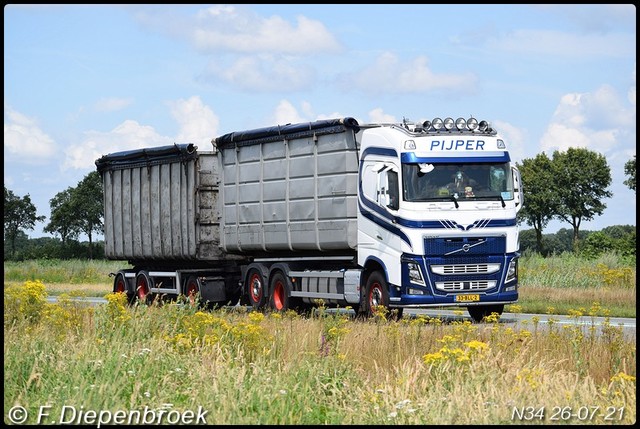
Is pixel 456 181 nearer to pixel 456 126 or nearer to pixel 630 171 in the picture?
pixel 456 126

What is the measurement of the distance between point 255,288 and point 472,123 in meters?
6.55

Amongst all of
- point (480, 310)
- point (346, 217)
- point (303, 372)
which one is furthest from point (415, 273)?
point (303, 372)

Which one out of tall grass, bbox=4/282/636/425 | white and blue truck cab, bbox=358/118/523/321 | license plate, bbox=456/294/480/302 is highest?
white and blue truck cab, bbox=358/118/523/321

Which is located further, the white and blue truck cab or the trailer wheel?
the trailer wheel

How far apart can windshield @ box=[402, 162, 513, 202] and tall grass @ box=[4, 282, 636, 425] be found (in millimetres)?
6072

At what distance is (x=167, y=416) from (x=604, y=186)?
315 ft

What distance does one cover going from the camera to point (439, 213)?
2123 centimetres

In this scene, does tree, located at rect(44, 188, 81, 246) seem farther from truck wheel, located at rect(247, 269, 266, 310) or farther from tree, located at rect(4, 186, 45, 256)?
truck wheel, located at rect(247, 269, 266, 310)

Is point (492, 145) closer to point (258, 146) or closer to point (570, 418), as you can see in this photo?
point (258, 146)

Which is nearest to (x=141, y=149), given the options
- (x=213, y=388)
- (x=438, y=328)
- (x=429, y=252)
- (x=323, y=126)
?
(x=323, y=126)

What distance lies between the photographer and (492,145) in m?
22.0

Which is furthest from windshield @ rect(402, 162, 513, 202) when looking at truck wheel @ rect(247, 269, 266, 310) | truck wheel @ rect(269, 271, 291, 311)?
truck wheel @ rect(247, 269, 266, 310)

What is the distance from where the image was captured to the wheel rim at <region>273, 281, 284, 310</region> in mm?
25031

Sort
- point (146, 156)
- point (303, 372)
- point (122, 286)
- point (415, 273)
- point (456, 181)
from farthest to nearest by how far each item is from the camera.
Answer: point (122, 286) < point (146, 156) < point (456, 181) < point (415, 273) < point (303, 372)
